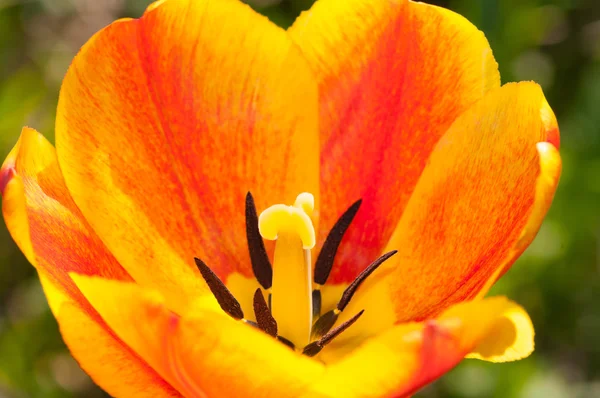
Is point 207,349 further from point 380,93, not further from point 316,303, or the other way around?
point 380,93

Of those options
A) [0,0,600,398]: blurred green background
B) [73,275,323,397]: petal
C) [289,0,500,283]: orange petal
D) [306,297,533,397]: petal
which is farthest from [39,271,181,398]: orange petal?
[0,0,600,398]: blurred green background

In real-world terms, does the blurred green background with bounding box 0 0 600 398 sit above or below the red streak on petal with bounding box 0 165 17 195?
below

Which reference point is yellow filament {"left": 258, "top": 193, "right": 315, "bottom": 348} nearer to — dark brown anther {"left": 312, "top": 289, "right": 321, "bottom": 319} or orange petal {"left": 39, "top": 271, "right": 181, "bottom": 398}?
dark brown anther {"left": 312, "top": 289, "right": 321, "bottom": 319}

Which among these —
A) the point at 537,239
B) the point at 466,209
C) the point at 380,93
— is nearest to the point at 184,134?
the point at 380,93

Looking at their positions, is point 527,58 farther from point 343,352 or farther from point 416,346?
point 416,346

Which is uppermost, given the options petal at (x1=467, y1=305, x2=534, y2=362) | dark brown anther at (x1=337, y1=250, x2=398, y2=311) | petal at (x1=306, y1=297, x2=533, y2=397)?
petal at (x1=306, y1=297, x2=533, y2=397)

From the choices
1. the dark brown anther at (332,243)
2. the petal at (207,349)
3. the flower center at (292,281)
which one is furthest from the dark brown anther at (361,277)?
the petal at (207,349)

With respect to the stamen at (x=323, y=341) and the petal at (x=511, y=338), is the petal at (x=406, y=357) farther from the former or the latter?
the stamen at (x=323, y=341)

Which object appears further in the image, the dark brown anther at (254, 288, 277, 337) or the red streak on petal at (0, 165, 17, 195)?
the dark brown anther at (254, 288, 277, 337)
